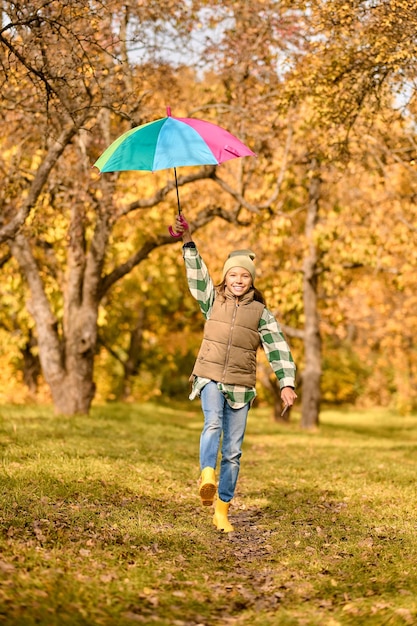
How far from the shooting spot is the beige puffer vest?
21.7 ft

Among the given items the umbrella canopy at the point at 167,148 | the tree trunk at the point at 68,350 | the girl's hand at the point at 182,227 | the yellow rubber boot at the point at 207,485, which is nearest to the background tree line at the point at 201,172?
the tree trunk at the point at 68,350

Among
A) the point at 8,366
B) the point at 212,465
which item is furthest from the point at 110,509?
the point at 8,366

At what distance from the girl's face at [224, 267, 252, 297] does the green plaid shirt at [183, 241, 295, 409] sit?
0.21 metres

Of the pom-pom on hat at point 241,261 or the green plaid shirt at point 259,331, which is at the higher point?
the pom-pom on hat at point 241,261

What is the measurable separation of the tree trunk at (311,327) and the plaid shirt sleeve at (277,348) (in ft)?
44.6

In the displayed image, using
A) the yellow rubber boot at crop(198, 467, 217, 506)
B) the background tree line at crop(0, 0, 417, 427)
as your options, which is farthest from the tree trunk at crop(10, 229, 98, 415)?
the yellow rubber boot at crop(198, 467, 217, 506)

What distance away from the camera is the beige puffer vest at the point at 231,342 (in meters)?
6.62

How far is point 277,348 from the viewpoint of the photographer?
22.6 ft

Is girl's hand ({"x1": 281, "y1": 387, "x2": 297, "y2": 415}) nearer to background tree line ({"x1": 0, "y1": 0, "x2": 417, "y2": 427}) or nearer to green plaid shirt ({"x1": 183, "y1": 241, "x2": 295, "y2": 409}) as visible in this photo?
green plaid shirt ({"x1": 183, "y1": 241, "x2": 295, "y2": 409})

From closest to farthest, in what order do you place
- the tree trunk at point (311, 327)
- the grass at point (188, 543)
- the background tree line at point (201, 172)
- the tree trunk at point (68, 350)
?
the grass at point (188, 543) → the background tree line at point (201, 172) → the tree trunk at point (68, 350) → the tree trunk at point (311, 327)

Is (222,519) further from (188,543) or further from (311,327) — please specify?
(311,327)

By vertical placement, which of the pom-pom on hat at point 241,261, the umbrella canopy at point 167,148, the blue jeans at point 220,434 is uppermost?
the umbrella canopy at point 167,148

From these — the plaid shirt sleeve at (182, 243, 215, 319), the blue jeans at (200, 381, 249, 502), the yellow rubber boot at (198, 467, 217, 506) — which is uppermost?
the plaid shirt sleeve at (182, 243, 215, 319)

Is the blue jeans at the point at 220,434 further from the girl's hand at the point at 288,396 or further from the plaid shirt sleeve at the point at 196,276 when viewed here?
the plaid shirt sleeve at the point at 196,276
